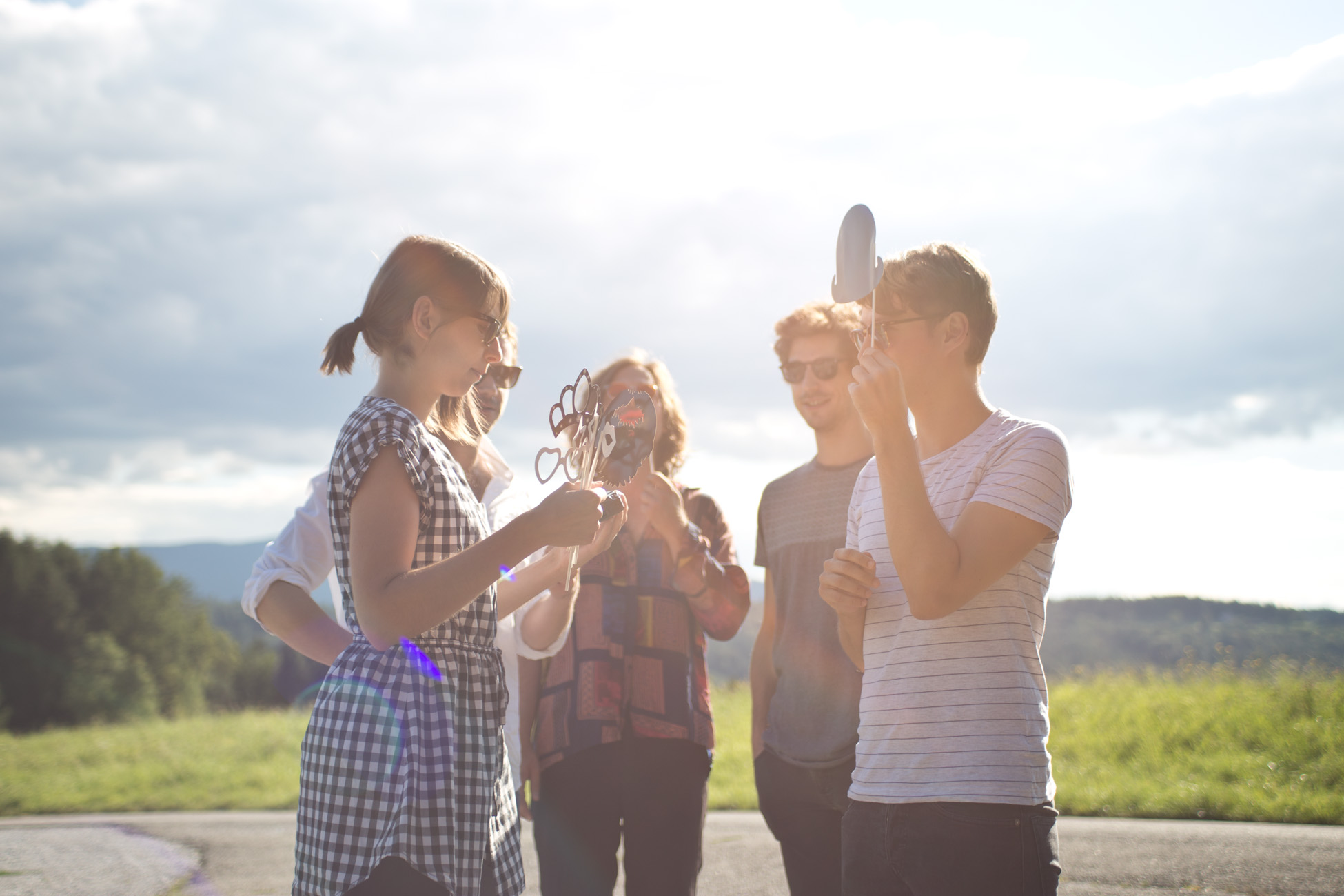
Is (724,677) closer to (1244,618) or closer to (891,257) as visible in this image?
(1244,618)

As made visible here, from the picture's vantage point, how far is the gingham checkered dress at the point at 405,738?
1.83 metres

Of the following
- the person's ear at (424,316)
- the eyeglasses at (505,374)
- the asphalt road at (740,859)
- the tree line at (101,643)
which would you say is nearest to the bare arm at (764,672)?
the eyeglasses at (505,374)

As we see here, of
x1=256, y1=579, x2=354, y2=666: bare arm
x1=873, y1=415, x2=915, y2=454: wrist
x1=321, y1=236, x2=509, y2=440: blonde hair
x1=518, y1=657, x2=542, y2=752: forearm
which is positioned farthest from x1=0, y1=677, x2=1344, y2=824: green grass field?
x1=321, y1=236, x2=509, y2=440: blonde hair

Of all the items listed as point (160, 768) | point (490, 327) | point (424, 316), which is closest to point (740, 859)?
point (490, 327)

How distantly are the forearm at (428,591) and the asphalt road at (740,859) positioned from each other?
4.31 meters

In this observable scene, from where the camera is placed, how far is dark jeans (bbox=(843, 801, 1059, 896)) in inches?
73.5

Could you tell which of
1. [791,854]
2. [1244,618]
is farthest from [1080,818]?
[1244,618]

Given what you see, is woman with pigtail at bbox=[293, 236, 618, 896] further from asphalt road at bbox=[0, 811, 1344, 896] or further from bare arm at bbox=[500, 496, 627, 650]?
asphalt road at bbox=[0, 811, 1344, 896]

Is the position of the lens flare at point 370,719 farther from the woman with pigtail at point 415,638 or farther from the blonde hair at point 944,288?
the blonde hair at point 944,288

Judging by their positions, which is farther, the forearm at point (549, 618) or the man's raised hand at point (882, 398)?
the forearm at point (549, 618)

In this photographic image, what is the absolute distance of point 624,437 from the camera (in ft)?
9.12

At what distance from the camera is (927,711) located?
203 centimetres

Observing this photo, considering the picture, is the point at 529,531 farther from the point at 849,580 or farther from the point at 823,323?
the point at 823,323

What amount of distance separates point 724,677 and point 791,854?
1266cm
